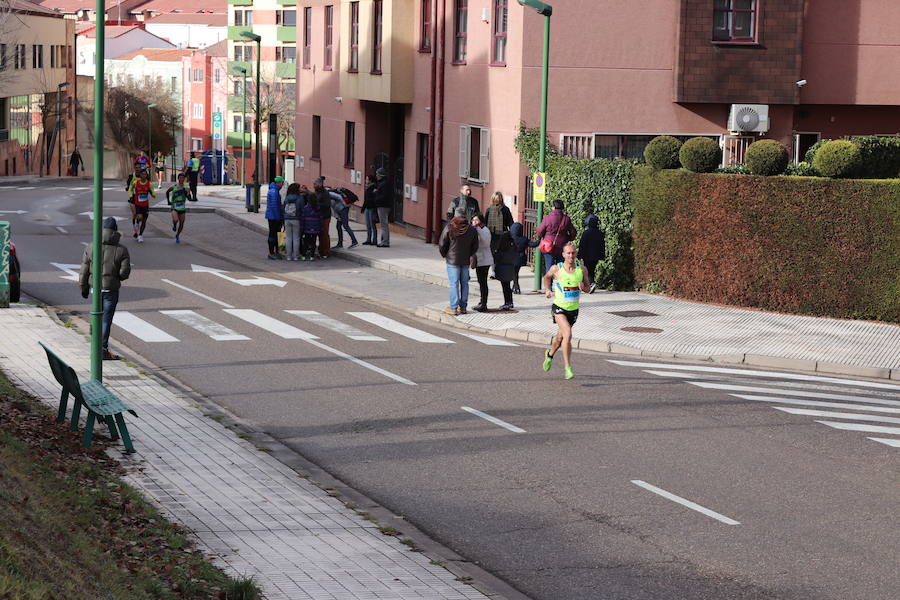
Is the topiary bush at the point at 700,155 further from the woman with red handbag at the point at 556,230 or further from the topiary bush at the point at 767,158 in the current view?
the woman with red handbag at the point at 556,230

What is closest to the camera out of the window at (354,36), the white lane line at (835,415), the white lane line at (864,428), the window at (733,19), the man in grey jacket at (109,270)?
the white lane line at (864,428)

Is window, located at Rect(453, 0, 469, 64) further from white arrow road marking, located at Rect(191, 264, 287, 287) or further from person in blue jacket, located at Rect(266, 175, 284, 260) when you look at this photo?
white arrow road marking, located at Rect(191, 264, 287, 287)

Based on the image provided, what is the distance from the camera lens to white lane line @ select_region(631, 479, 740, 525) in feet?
35.3

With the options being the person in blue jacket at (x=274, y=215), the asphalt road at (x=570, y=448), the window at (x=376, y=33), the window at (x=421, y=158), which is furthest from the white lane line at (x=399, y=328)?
the window at (x=376, y=33)

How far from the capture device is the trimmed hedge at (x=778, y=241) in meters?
22.1

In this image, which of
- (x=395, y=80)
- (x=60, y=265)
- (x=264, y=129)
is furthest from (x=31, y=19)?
(x=60, y=265)

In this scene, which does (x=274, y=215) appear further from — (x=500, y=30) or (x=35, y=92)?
(x=35, y=92)

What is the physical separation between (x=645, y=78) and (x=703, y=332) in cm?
1062

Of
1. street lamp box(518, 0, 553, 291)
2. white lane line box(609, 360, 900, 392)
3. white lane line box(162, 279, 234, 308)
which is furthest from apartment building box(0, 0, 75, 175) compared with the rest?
white lane line box(609, 360, 900, 392)

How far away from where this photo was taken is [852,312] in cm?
2247

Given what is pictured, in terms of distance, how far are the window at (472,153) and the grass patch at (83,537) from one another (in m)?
20.3

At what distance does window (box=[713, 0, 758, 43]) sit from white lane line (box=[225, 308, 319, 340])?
1349cm

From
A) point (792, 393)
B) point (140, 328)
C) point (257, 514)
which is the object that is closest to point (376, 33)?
point (140, 328)

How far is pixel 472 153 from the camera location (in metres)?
32.6
